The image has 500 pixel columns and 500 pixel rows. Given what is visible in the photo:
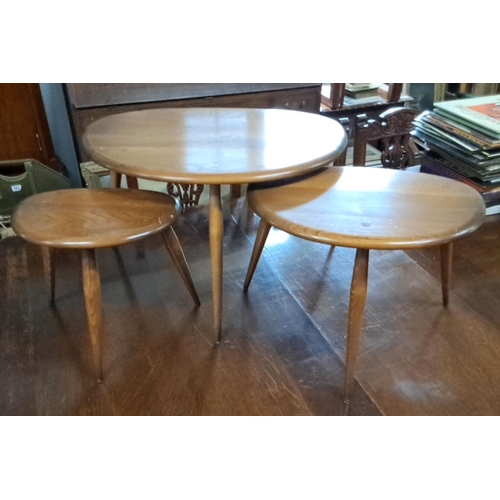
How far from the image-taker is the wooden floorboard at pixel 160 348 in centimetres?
119

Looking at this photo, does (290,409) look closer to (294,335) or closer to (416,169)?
(294,335)

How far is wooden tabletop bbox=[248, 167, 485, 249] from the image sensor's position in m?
1.02

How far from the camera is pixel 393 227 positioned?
104 centimetres

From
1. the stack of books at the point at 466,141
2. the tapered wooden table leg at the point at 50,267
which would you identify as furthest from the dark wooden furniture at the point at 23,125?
the stack of books at the point at 466,141

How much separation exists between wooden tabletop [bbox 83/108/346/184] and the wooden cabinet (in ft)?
1.06

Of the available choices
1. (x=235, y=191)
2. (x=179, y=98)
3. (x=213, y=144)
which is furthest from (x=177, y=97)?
(x=213, y=144)

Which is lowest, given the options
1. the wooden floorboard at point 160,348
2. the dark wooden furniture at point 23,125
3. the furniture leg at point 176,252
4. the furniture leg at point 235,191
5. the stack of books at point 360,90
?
the wooden floorboard at point 160,348

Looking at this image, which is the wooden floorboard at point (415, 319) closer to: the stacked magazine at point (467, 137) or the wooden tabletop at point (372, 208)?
the stacked magazine at point (467, 137)

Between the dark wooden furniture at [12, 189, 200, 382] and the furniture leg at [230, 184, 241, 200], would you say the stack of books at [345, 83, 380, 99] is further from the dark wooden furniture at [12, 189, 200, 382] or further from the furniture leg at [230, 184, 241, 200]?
the dark wooden furniture at [12, 189, 200, 382]

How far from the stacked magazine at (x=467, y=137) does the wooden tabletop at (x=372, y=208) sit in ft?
1.68

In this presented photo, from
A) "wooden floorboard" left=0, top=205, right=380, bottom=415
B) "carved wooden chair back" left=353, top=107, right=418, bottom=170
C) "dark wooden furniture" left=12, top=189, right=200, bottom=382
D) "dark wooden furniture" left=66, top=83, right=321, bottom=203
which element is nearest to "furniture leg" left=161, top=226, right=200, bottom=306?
"dark wooden furniture" left=12, top=189, right=200, bottom=382

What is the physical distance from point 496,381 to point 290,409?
520mm

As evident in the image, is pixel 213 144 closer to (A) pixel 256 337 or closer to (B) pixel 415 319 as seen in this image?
(A) pixel 256 337

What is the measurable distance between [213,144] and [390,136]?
0.94 metres
